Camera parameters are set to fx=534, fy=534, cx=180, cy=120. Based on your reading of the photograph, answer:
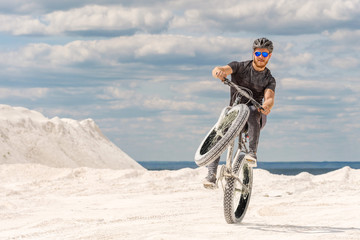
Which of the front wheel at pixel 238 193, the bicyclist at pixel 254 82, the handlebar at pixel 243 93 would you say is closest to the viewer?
the handlebar at pixel 243 93

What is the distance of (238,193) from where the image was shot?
9.05 metres

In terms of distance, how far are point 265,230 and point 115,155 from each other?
78.4 ft

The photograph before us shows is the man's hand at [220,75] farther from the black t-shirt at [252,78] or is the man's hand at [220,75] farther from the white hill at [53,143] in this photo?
the white hill at [53,143]

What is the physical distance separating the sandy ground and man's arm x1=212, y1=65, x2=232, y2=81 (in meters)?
2.27

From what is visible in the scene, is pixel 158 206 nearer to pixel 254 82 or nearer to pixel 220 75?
pixel 254 82

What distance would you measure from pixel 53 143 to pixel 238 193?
69.6 feet

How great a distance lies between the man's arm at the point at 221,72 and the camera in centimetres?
795

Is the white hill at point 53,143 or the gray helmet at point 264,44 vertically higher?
the gray helmet at point 264,44

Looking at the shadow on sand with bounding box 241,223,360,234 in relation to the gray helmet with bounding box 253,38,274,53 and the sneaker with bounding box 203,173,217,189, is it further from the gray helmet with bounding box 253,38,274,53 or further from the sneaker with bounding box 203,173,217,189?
the gray helmet with bounding box 253,38,274,53

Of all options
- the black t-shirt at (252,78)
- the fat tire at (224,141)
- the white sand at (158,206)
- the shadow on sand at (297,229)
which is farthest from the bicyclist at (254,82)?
the white sand at (158,206)

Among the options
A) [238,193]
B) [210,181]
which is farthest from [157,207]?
[210,181]

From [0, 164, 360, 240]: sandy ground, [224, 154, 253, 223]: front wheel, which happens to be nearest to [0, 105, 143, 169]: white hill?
[0, 164, 360, 240]: sandy ground

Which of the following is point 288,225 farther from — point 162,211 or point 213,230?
point 162,211

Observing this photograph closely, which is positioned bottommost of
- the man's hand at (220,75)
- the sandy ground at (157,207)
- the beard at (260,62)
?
the sandy ground at (157,207)
